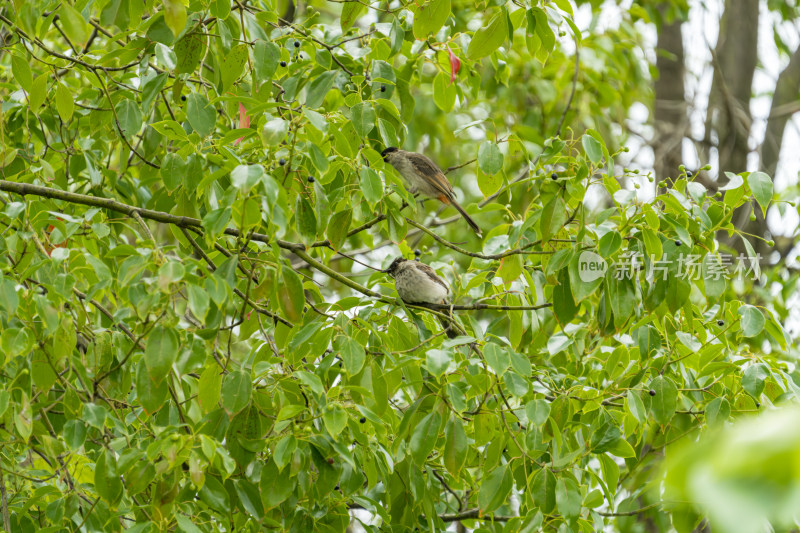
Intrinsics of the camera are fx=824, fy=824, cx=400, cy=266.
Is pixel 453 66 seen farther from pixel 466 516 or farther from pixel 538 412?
pixel 466 516

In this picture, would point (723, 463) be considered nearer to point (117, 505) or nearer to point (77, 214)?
point (117, 505)

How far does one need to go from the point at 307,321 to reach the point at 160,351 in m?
1.18

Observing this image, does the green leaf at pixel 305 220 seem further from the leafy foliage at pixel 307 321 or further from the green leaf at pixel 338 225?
the green leaf at pixel 338 225

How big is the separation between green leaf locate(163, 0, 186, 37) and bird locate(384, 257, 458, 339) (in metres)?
2.63

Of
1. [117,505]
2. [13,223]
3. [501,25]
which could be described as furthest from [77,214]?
[501,25]

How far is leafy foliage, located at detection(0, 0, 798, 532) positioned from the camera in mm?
2801

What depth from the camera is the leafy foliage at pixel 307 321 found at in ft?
9.19

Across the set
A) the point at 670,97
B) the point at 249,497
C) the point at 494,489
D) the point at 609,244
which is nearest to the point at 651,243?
the point at 609,244

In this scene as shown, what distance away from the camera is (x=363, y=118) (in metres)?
3.34

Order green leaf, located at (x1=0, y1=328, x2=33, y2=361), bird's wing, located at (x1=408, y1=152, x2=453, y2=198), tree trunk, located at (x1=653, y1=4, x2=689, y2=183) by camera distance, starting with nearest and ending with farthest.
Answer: green leaf, located at (x1=0, y1=328, x2=33, y2=361) < bird's wing, located at (x1=408, y1=152, x2=453, y2=198) < tree trunk, located at (x1=653, y1=4, x2=689, y2=183)

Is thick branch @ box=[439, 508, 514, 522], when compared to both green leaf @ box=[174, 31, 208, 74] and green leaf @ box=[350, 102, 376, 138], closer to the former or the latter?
green leaf @ box=[350, 102, 376, 138]

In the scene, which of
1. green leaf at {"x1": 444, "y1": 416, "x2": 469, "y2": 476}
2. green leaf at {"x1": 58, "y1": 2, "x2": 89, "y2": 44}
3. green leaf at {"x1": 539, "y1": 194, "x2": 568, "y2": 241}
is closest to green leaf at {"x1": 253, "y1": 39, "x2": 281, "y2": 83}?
green leaf at {"x1": 58, "y1": 2, "x2": 89, "y2": 44}

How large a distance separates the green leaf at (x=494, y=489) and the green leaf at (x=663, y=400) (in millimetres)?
673

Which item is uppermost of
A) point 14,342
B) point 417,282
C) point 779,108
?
point 14,342
